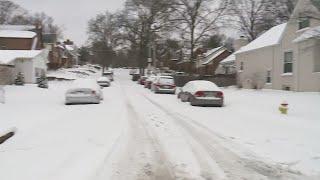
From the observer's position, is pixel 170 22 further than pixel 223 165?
Yes

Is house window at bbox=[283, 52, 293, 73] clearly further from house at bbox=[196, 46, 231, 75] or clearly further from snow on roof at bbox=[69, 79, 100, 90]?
house at bbox=[196, 46, 231, 75]

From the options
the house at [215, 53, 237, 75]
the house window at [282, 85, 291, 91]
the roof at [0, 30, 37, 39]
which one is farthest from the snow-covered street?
the roof at [0, 30, 37, 39]

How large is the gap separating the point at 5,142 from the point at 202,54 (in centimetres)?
7657

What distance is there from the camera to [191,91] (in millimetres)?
25328

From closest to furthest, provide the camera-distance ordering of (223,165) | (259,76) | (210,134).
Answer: (223,165), (210,134), (259,76)

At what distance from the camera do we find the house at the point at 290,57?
95.1ft

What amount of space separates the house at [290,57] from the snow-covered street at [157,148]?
11307 millimetres

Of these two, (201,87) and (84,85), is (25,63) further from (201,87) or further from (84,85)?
(201,87)

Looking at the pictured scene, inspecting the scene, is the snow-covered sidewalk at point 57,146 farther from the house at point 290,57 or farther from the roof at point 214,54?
the roof at point 214,54

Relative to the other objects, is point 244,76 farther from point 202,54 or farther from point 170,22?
point 202,54

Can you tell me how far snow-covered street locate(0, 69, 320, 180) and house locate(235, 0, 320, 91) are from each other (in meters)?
11.3

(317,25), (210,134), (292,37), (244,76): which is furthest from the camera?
(244,76)

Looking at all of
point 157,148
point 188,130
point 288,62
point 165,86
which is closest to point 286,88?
point 288,62

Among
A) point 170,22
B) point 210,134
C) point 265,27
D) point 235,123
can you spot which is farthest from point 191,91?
point 265,27
